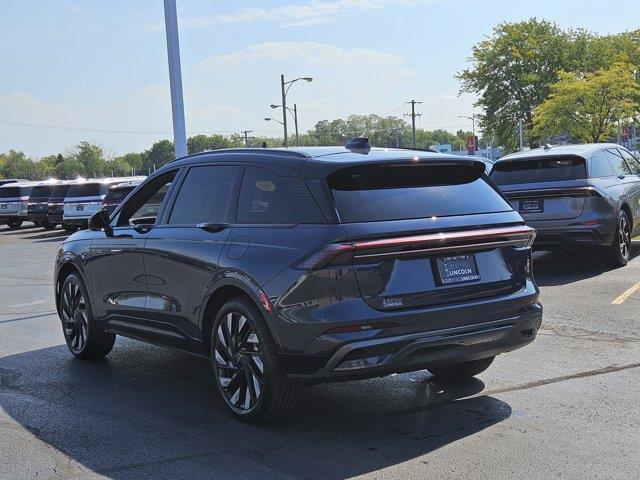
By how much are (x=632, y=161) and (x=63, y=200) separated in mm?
20879

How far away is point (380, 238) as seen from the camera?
473 centimetres

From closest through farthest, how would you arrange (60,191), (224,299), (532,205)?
(224,299) → (532,205) → (60,191)

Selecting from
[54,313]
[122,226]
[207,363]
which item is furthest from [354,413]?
[54,313]

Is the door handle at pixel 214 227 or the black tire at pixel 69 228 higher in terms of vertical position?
the door handle at pixel 214 227

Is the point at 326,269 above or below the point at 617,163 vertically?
below

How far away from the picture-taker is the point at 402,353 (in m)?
4.68

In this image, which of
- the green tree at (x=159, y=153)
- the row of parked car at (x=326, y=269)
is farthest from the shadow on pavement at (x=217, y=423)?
the green tree at (x=159, y=153)

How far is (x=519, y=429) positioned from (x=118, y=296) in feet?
11.3

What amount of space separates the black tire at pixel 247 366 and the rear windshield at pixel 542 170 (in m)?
→ 7.00

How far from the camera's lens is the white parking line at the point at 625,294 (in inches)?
352

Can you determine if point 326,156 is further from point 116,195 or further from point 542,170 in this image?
point 116,195

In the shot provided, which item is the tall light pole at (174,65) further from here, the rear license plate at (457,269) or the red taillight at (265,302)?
the rear license plate at (457,269)

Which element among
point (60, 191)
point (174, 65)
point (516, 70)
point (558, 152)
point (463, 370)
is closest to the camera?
point (463, 370)

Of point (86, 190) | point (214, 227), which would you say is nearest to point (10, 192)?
point (86, 190)
